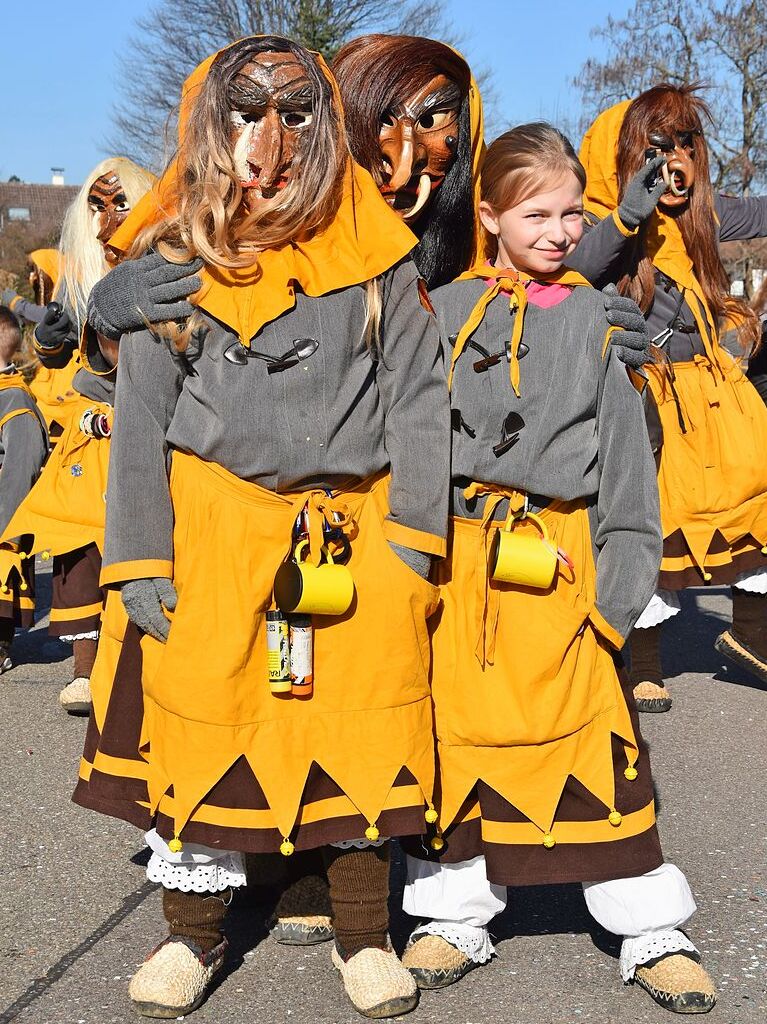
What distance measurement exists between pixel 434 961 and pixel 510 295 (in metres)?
1.41

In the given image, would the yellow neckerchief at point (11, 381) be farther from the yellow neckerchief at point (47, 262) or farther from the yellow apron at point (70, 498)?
the yellow apron at point (70, 498)

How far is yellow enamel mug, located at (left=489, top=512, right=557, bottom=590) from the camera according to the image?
8.23 ft

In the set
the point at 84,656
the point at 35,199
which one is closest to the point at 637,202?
the point at 84,656

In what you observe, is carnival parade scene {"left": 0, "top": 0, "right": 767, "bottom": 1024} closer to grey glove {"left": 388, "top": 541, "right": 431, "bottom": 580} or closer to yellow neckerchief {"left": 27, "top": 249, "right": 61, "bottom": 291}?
grey glove {"left": 388, "top": 541, "right": 431, "bottom": 580}

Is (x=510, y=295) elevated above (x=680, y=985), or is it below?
above

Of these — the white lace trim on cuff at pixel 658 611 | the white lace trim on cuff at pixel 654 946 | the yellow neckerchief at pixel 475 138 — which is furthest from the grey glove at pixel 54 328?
the white lace trim on cuff at pixel 654 946

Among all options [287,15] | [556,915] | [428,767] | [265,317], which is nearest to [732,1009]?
[556,915]

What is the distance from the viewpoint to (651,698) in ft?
15.9

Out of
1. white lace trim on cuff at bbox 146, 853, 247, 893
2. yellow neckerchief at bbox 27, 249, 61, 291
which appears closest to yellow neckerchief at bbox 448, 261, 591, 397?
white lace trim on cuff at bbox 146, 853, 247, 893

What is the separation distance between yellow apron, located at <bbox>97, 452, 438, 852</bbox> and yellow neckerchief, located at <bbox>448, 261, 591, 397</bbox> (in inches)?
16.5

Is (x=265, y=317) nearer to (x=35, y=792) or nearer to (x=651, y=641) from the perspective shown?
(x=35, y=792)

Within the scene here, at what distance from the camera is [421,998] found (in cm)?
271

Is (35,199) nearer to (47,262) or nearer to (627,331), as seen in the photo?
(47,262)

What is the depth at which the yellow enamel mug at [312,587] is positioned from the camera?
93.7 inches
